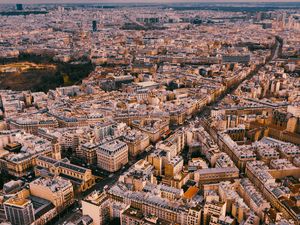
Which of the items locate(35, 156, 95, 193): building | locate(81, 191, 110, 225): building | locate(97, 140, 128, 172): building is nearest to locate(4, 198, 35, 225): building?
locate(81, 191, 110, 225): building

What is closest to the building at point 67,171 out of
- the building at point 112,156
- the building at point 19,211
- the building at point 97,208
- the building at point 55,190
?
the building at point 55,190

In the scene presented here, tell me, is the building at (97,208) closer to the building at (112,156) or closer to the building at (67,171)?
the building at (67,171)

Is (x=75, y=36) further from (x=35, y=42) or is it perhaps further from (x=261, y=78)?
(x=261, y=78)

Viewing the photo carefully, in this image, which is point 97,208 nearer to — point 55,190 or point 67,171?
point 55,190

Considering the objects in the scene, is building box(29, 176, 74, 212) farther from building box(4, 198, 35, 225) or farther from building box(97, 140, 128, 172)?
building box(97, 140, 128, 172)

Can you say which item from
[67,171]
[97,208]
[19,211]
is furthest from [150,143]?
[19,211]
